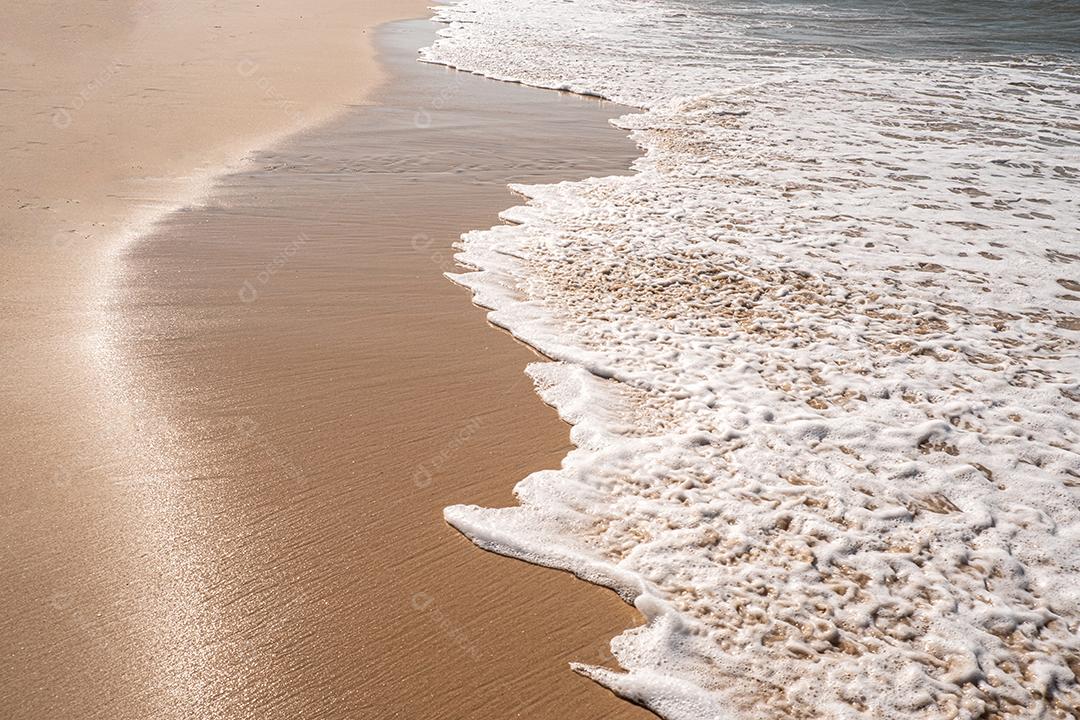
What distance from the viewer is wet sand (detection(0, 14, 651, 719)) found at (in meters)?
2.81

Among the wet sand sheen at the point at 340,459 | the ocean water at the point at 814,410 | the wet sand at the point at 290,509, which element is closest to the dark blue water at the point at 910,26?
Answer: the ocean water at the point at 814,410

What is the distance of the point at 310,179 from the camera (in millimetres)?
7883

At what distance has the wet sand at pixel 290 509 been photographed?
2.81 meters

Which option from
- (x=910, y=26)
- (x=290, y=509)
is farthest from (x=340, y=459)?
(x=910, y=26)

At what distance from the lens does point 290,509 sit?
11.8ft

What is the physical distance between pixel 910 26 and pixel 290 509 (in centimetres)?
2084

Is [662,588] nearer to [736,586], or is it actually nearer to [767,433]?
[736,586]

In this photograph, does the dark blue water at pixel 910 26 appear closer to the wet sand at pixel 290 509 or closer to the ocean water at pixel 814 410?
the ocean water at pixel 814 410

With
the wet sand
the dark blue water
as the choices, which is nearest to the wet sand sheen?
the wet sand

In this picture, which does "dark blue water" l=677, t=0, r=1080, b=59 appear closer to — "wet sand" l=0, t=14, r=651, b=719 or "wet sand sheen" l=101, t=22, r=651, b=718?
"wet sand sheen" l=101, t=22, r=651, b=718

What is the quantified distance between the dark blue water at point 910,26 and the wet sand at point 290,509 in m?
13.7

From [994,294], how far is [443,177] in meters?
4.90

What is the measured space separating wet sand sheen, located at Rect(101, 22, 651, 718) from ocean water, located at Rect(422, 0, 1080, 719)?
0.22m

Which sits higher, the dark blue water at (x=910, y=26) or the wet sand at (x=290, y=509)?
the dark blue water at (x=910, y=26)
